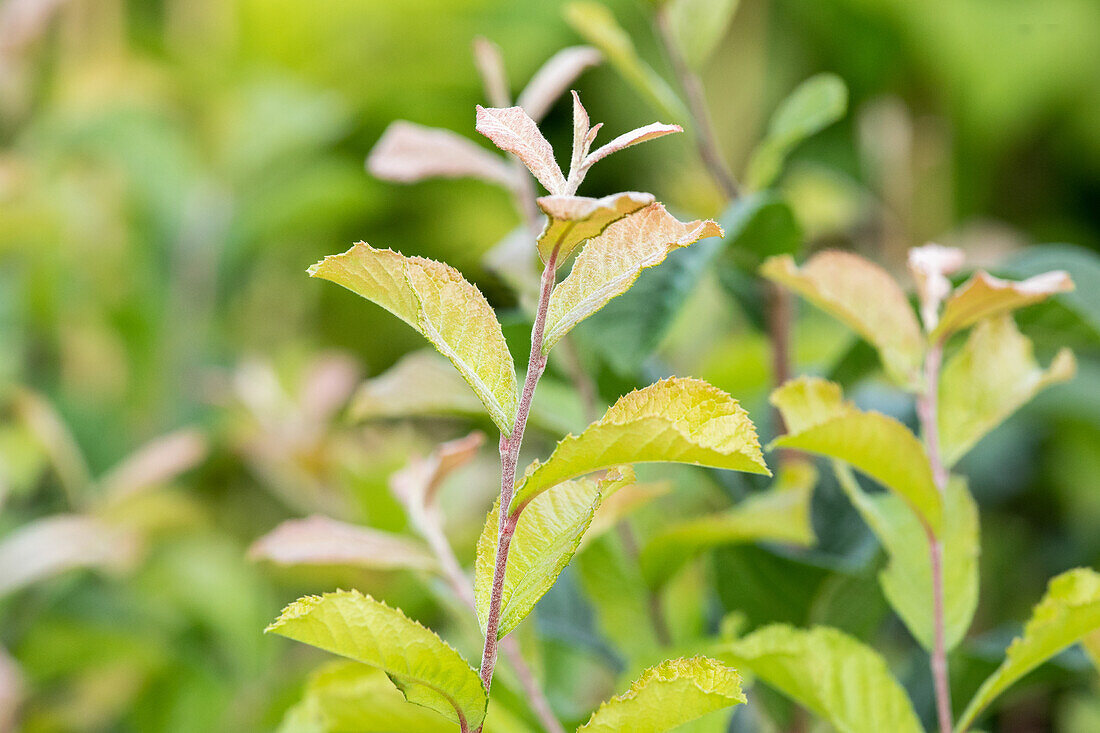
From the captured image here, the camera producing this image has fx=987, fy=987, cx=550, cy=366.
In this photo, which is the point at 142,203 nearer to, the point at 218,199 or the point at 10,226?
the point at 218,199

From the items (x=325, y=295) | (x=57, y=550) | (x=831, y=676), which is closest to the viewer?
(x=831, y=676)

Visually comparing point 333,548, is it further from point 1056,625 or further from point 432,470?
point 1056,625

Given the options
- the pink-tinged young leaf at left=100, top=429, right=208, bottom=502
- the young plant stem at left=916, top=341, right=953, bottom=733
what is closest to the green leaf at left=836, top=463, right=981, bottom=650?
the young plant stem at left=916, top=341, right=953, bottom=733

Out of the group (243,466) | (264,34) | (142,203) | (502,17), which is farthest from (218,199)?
(502,17)

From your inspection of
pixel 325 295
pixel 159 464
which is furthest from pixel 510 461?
pixel 325 295

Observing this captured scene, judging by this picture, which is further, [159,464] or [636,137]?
[159,464]

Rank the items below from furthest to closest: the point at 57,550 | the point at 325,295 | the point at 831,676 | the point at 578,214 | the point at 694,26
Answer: the point at 325,295
the point at 57,550
the point at 694,26
the point at 831,676
the point at 578,214
